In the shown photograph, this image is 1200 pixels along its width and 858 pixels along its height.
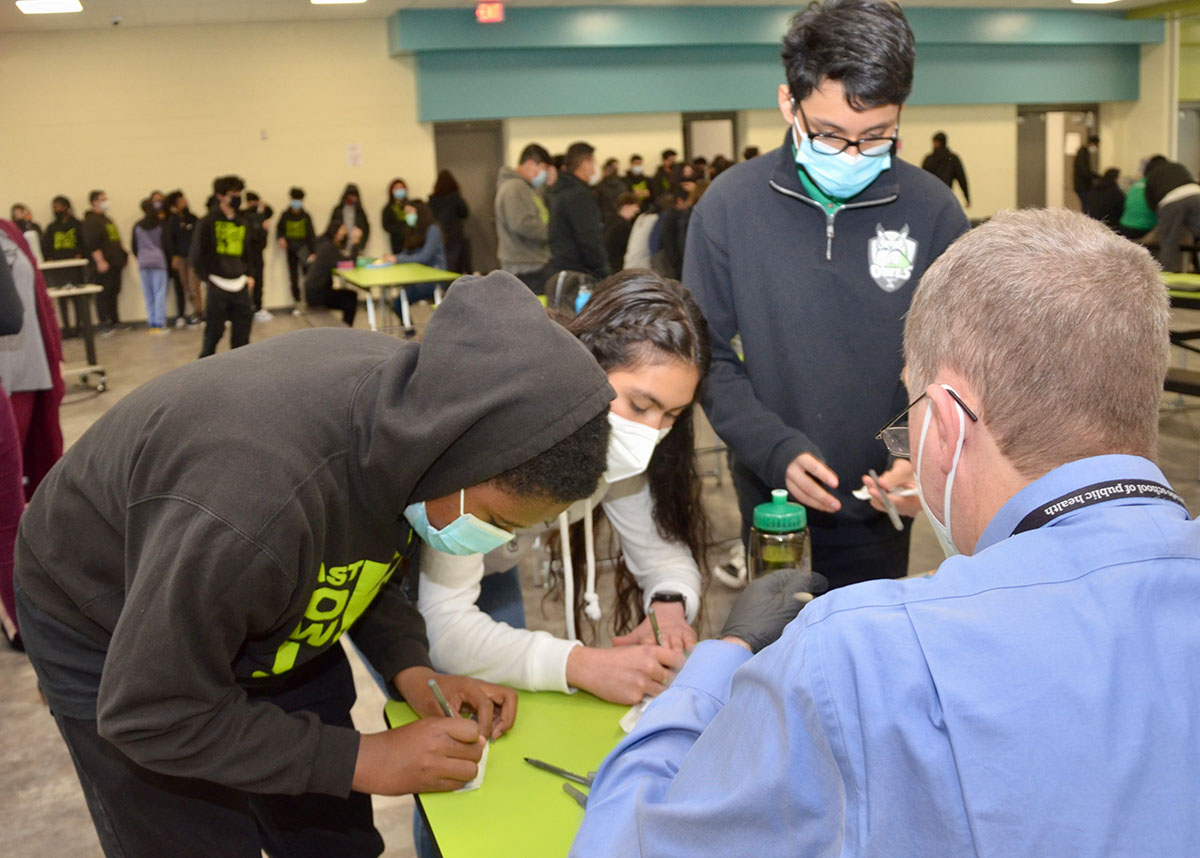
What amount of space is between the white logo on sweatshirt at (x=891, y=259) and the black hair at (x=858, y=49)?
10.3 inches

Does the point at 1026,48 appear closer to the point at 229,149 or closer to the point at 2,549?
the point at 229,149

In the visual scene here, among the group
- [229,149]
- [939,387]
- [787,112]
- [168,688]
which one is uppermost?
[229,149]

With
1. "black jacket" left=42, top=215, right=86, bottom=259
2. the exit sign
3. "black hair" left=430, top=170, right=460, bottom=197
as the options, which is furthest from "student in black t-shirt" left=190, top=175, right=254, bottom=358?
the exit sign

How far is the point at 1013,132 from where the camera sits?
15.4 m

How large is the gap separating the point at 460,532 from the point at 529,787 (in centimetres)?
34

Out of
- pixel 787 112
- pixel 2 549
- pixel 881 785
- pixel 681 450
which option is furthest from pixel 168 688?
pixel 2 549

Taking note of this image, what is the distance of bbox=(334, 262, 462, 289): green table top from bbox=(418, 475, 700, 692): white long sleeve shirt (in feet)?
16.2

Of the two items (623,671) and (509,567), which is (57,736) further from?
(623,671)

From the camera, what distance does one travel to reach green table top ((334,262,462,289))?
23.6ft

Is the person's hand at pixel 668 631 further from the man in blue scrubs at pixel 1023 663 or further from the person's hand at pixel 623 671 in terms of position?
the man in blue scrubs at pixel 1023 663

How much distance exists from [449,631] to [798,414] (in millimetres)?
823

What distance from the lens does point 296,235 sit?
39.9 ft

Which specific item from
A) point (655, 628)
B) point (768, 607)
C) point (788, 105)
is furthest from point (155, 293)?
point (768, 607)

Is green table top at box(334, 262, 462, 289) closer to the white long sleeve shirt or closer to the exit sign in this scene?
the exit sign
